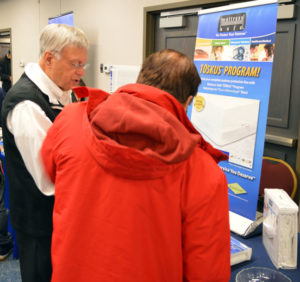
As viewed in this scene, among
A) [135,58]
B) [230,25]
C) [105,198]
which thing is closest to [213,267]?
[105,198]

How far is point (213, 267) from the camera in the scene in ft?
2.76

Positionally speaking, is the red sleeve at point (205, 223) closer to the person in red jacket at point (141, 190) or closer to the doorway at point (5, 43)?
the person in red jacket at point (141, 190)

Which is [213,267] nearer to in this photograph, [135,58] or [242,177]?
[242,177]

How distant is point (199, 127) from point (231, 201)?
1.59 ft

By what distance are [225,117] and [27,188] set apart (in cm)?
109

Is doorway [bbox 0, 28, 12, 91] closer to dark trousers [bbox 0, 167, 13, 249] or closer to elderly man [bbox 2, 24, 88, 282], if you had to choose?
dark trousers [bbox 0, 167, 13, 249]

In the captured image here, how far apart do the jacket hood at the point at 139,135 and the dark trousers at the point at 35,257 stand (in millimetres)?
726

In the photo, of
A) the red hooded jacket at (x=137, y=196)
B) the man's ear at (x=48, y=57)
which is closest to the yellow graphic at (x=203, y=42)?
the man's ear at (x=48, y=57)

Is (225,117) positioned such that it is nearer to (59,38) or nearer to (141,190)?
(59,38)

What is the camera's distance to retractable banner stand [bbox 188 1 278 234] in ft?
5.29

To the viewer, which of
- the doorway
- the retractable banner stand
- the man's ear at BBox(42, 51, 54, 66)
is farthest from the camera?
the doorway

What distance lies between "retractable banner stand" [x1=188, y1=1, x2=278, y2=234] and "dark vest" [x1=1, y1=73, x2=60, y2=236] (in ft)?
2.72

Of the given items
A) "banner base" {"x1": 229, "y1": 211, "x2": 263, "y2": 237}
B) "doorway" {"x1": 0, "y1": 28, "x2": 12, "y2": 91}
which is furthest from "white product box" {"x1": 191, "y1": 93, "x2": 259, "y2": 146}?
"doorway" {"x1": 0, "y1": 28, "x2": 12, "y2": 91}

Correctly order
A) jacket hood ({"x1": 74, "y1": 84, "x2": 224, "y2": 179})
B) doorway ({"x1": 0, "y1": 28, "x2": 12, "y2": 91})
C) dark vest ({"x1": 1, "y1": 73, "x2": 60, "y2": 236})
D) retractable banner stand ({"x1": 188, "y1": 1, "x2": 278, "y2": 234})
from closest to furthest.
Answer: jacket hood ({"x1": 74, "y1": 84, "x2": 224, "y2": 179})
dark vest ({"x1": 1, "y1": 73, "x2": 60, "y2": 236})
retractable banner stand ({"x1": 188, "y1": 1, "x2": 278, "y2": 234})
doorway ({"x1": 0, "y1": 28, "x2": 12, "y2": 91})
